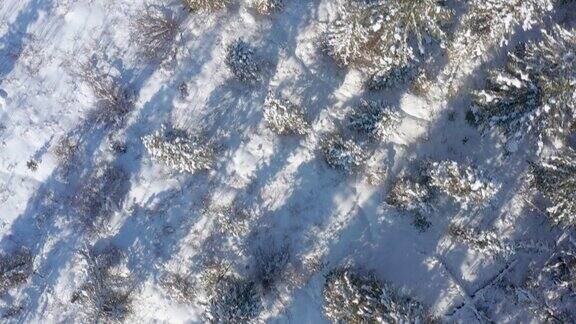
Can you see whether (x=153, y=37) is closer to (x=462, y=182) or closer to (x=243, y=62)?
(x=243, y=62)

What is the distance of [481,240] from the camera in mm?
19172

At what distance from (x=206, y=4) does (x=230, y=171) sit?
6.41m

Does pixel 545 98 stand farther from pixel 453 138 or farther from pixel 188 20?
pixel 188 20

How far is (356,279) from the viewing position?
61.2ft

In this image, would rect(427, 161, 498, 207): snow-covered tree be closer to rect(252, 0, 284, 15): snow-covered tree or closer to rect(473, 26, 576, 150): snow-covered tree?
rect(473, 26, 576, 150): snow-covered tree

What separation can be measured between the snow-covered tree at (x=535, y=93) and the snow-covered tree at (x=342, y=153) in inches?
184

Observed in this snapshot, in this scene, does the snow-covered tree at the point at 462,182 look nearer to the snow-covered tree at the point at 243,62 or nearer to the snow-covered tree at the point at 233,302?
the snow-covered tree at the point at 243,62

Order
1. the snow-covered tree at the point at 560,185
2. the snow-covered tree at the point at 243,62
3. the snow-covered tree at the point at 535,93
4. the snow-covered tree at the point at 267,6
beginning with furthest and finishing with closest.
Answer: the snow-covered tree at the point at 267,6 < the snow-covered tree at the point at 243,62 < the snow-covered tree at the point at 560,185 < the snow-covered tree at the point at 535,93

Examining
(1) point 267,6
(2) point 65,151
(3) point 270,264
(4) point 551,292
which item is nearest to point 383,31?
(1) point 267,6

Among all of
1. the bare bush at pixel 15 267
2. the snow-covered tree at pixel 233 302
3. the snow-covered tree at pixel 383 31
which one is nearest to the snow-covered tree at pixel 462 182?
the snow-covered tree at pixel 383 31

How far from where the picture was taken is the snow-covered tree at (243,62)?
19.5m

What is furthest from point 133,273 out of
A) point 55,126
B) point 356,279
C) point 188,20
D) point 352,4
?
point 352,4

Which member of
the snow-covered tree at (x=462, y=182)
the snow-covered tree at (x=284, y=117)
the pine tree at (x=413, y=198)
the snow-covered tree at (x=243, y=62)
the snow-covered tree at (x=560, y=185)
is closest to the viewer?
the snow-covered tree at (x=560, y=185)

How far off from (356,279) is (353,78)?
7.46 metres
